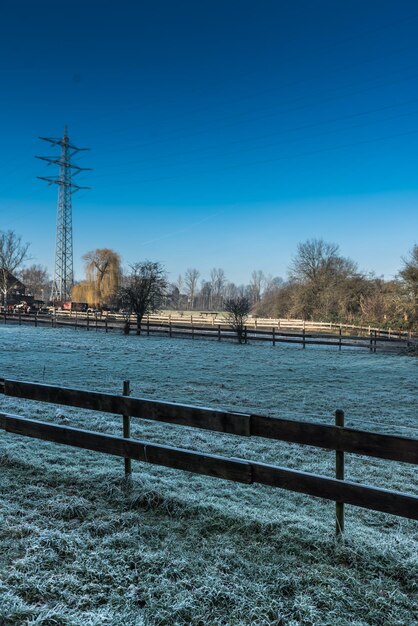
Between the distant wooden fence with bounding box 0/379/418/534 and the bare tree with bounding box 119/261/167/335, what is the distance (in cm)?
2668

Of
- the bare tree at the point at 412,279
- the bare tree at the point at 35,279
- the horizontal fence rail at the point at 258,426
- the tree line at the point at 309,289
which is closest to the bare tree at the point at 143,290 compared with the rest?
the tree line at the point at 309,289

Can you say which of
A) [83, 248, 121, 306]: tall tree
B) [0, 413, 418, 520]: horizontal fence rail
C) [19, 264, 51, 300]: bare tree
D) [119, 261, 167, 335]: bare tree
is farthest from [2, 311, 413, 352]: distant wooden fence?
[19, 264, 51, 300]: bare tree

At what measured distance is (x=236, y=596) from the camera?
2.37 metres

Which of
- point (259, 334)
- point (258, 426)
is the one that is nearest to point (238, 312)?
point (259, 334)

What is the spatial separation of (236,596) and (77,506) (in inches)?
67.6

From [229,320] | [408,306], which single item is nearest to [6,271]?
[229,320]

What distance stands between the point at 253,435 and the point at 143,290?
28.7 metres

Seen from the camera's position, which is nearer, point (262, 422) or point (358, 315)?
point (262, 422)

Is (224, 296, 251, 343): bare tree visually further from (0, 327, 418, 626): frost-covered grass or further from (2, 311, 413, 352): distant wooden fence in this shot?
(0, 327, 418, 626): frost-covered grass

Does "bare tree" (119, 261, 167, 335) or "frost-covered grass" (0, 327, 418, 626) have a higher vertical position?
"bare tree" (119, 261, 167, 335)

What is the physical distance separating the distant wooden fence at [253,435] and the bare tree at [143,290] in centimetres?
2668

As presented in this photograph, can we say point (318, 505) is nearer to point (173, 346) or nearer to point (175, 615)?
point (175, 615)

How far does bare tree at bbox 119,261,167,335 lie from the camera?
31.1 meters

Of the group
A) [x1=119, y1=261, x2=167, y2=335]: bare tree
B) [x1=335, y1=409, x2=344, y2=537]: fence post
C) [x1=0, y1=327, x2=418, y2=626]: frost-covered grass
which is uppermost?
[x1=119, y1=261, x2=167, y2=335]: bare tree
